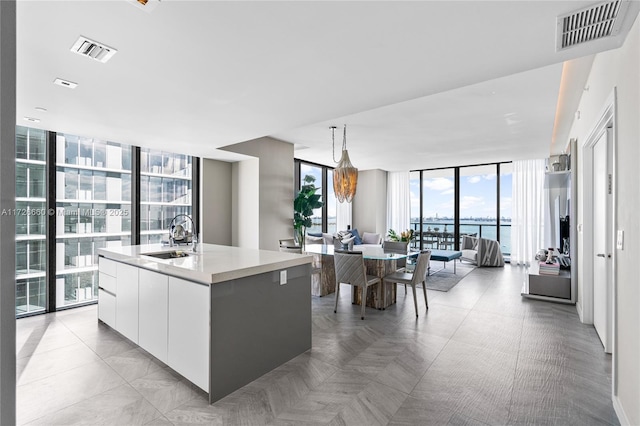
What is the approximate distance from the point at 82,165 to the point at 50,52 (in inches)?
116

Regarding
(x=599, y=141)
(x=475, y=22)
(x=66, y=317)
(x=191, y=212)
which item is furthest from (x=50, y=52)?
(x=599, y=141)

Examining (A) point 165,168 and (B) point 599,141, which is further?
(A) point 165,168

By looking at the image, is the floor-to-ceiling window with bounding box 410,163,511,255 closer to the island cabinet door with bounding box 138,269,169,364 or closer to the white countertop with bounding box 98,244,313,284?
the white countertop with bounding box 98,244,313,284

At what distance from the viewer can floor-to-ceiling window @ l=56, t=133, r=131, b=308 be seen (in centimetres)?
426

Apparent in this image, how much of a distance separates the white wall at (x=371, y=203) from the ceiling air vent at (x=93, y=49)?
7.96m

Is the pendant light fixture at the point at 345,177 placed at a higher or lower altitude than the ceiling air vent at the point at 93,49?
lower

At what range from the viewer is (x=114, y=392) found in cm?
227

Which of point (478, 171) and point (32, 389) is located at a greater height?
point (478, 171)

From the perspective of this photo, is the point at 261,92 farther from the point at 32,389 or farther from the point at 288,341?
the point at 32,389

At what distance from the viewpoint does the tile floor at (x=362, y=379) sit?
6.61 ft

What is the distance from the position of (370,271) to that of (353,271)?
631mm

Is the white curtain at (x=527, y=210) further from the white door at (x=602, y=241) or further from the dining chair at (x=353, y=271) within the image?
the dining chair at (x=353, y=271)

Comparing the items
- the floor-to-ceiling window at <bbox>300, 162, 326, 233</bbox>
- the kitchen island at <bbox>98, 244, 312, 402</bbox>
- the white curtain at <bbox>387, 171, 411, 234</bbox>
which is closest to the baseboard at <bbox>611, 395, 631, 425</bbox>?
the kitchen island at <bbox>98, 244, 312, 402</bbox>

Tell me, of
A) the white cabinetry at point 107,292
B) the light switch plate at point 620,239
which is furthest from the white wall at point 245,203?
the light switch plate at point 620,239
